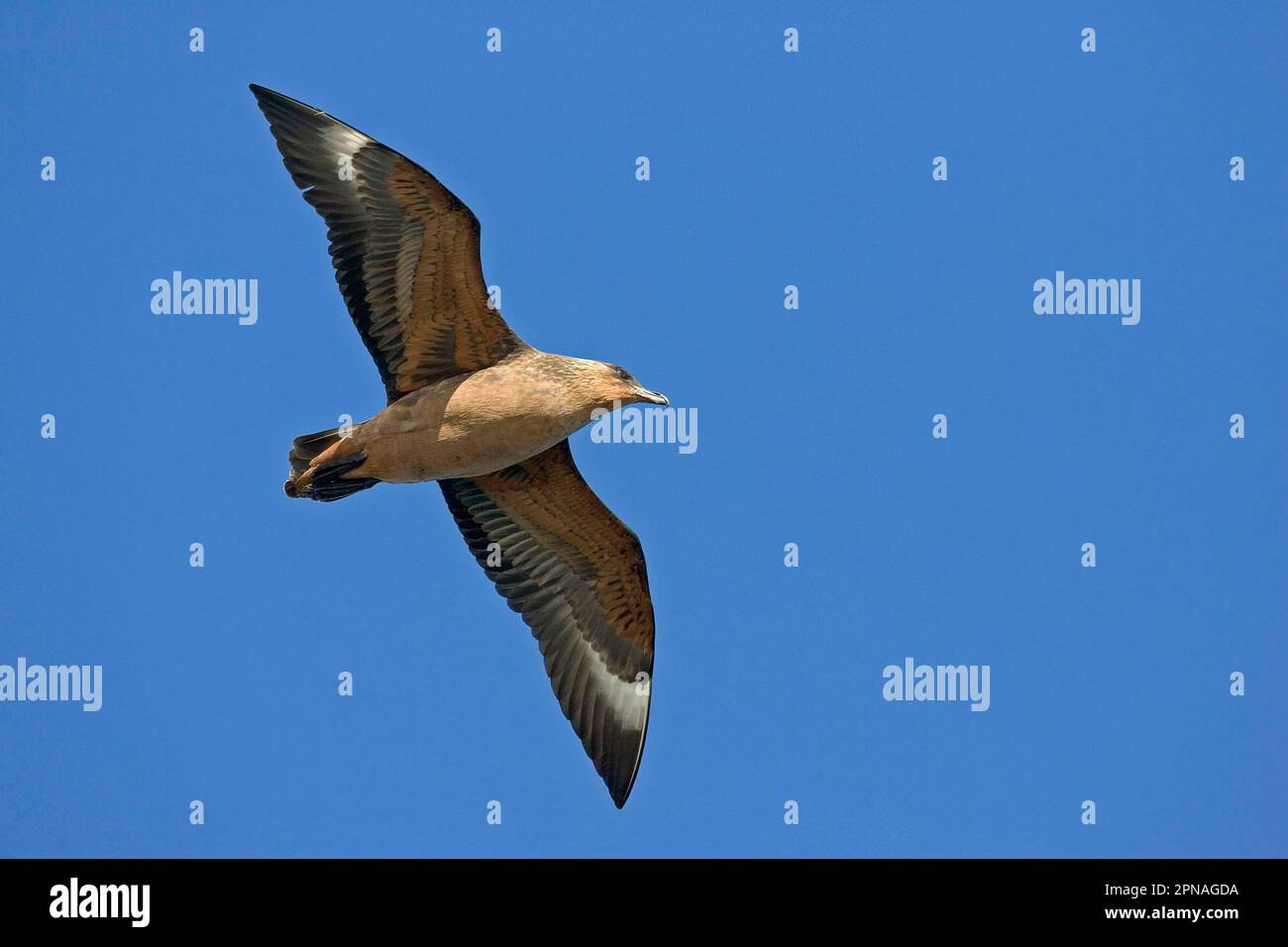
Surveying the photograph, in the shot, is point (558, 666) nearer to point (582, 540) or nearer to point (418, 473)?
point (582, 540)

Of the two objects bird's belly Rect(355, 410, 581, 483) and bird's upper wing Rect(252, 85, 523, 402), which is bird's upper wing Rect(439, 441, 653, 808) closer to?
bird's belly Rect(355, 410, 581, 483)

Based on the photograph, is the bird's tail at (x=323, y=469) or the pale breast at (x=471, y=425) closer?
the pale breast at (x=471, y=425)

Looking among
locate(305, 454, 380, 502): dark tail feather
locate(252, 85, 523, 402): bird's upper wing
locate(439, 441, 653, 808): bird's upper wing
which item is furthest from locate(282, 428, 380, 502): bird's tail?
locate(439, 441, 653, 808): bird's upper wing

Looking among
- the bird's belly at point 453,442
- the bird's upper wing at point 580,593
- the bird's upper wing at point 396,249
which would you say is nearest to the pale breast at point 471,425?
the bird's belly at point 453,442

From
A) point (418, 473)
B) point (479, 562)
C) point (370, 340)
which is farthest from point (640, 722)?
point (370, 340)

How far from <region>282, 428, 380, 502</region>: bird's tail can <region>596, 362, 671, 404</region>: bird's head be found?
1.89m

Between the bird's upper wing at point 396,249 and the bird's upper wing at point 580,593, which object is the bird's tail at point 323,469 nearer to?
the bird's upper wing at point 396,249

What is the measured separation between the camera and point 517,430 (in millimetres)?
12758

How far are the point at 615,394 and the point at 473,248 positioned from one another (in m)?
1.51

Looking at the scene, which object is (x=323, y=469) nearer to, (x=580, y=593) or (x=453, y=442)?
(x=453, y=442)

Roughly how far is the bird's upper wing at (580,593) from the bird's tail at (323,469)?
1332 millimetres

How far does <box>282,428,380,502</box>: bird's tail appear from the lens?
12977mm

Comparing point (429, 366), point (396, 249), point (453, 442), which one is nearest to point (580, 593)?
point (453, 442)

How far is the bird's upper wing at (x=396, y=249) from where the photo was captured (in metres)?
12.7
